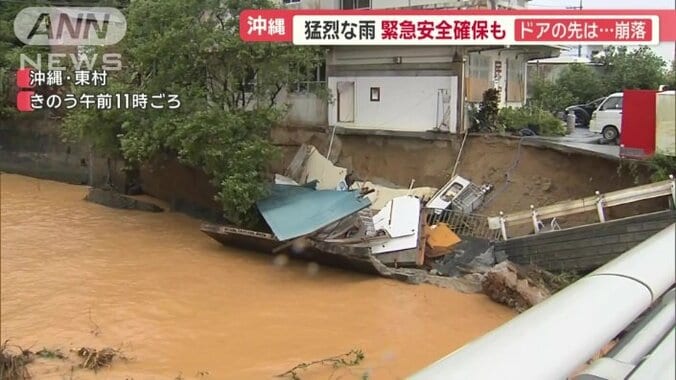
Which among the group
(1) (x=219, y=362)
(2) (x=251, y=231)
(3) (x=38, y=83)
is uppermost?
(3) (x=38, y=83)

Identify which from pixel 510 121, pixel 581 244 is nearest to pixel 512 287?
pixel 581 244

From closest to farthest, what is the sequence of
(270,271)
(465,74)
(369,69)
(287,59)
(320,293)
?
(320,293)
(270,271)
(287,59)
(465,74)
(369,69)

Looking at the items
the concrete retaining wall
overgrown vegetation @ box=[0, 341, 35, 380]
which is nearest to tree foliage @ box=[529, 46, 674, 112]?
the concrete retaining wall

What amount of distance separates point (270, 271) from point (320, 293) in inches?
48.2

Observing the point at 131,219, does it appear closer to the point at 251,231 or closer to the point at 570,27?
the point at 251,231

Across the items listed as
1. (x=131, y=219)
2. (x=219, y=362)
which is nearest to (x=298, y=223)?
(x=219, y=362)

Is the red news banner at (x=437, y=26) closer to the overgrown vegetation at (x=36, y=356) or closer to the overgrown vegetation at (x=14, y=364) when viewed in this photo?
the overgrown vegetation at (x=36, y=356)

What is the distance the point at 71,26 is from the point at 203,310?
5.83 m

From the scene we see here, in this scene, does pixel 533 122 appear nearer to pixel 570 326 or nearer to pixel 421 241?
pixel 421 241

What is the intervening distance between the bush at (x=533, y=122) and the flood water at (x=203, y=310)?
4362 mm

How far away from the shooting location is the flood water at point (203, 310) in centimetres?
594

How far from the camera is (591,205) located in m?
8.24

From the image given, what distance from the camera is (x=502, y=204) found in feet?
33.7

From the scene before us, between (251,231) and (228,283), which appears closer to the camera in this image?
(228,283)
